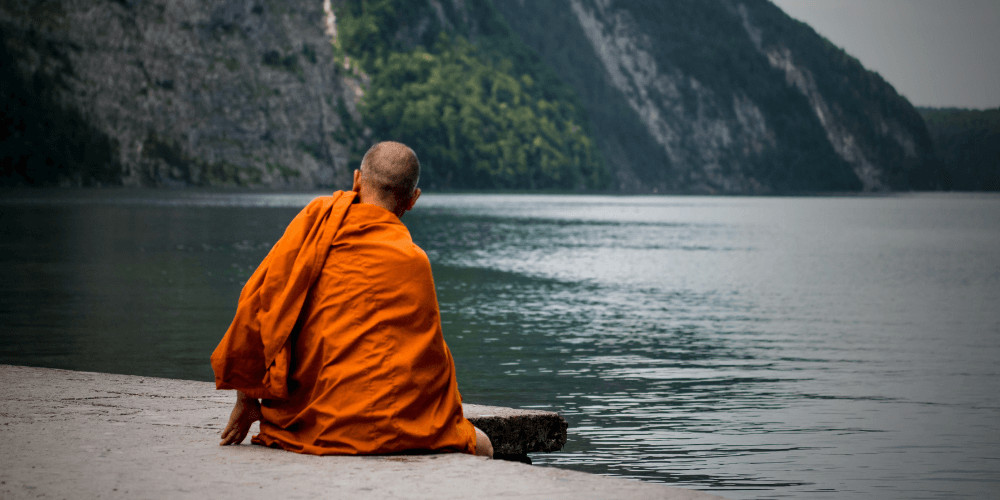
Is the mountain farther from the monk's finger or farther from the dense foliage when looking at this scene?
the monk's finger

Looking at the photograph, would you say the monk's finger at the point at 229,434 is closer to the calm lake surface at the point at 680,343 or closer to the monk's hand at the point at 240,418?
the monk's hand at the point at 240,418

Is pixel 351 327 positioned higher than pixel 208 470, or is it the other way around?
pixel 351 327

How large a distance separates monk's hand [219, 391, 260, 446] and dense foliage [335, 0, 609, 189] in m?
148

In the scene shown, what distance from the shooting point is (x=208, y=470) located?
5.10 metres

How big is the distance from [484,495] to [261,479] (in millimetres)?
968

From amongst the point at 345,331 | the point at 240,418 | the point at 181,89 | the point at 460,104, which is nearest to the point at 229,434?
the point at 240,418

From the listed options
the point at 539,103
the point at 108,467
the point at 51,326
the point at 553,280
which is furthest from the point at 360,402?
the point at 539,103

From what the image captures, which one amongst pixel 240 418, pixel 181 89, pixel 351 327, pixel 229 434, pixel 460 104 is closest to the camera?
pixel 351 327

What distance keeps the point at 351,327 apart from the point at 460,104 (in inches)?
6472

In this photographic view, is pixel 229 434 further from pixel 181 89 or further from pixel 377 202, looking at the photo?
pixel 181 89

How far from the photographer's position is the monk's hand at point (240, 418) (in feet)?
17.7

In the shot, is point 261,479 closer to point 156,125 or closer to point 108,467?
point 108,467

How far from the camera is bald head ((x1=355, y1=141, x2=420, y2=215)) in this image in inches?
205

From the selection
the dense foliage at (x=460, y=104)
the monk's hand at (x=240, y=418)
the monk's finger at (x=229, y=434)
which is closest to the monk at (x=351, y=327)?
the monk's hand at (x=240, y=418)
